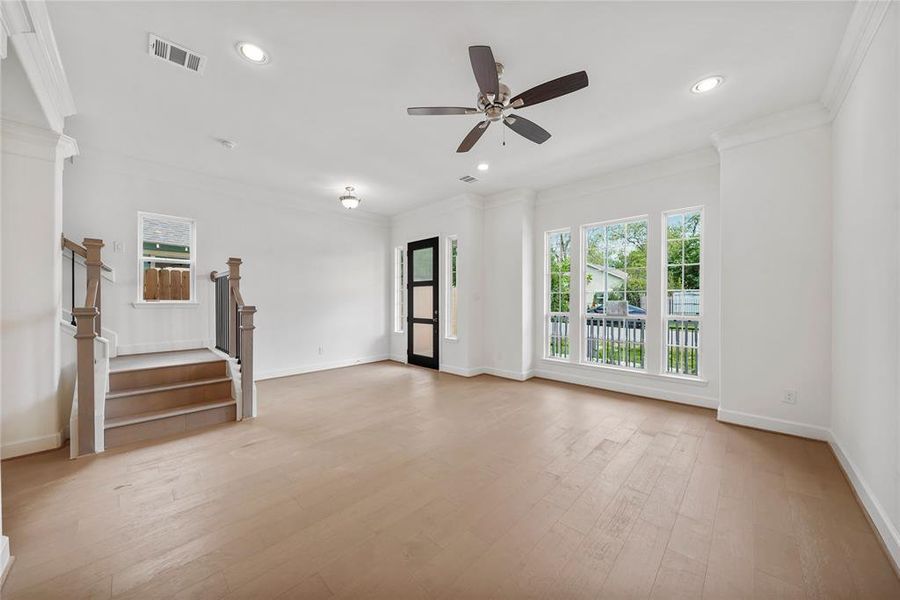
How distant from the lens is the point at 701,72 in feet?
8.71

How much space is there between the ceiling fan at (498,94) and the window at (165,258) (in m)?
4.09

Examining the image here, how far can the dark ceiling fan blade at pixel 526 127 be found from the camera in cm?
273

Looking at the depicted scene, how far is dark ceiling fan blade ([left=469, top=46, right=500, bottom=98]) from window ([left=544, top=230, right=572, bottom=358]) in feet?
11.3

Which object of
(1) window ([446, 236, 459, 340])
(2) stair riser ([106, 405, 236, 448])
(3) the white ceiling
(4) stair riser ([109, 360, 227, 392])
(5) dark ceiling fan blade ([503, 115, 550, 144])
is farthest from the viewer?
(1) window ([446, 236, 459, 340])

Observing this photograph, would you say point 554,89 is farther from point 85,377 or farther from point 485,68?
point 85,377

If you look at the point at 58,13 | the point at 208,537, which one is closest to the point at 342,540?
the point at 208,537

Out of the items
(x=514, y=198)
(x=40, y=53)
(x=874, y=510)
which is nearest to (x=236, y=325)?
(x=40, y=53)

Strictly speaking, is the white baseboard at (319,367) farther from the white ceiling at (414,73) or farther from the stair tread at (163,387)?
the white ceiling at (414,73)

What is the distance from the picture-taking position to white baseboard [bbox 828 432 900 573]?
69.2 inches

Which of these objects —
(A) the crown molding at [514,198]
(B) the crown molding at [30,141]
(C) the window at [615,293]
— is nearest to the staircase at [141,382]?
(B) the crown molding at [30,141]

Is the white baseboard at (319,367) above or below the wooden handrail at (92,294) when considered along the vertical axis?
below

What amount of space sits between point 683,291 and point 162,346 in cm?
670

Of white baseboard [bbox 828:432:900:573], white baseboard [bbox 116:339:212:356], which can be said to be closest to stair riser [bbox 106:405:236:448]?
white baseboard [bbox 116:339:212:356]

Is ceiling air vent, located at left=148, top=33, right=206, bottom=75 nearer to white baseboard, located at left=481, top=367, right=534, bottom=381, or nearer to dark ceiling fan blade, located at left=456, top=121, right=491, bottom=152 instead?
dark ceiling fan blade, located at left=456, top=121, right=491, bottom=152
